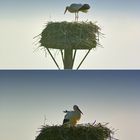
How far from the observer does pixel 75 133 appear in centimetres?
172

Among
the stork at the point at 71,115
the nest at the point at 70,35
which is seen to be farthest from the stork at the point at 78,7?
the stork at the point at 71,115

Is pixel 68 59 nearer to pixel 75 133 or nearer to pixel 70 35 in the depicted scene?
pixel 70 35

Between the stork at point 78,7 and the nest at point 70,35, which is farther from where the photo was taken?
the nest at point 70,35

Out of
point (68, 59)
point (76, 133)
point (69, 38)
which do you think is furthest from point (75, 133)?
point (69, 38)

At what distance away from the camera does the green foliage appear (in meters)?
1.71

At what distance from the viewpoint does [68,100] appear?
66.9 inches

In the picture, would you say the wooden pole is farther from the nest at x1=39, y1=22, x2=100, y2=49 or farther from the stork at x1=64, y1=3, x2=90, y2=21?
→ the stork at x1=64, y1=3, x2=90, y2=21

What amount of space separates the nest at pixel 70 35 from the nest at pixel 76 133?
44 centimetres

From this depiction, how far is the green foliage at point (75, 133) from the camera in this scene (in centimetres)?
171

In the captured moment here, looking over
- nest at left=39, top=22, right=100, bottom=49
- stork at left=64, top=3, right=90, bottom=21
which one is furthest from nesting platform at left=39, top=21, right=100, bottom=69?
stork at left=64, top=3, right=90, bottom=21

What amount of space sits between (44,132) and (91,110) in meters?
0.25

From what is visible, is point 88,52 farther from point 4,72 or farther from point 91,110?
point 4,72

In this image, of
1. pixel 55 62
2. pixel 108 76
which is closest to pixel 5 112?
pixel 55 62

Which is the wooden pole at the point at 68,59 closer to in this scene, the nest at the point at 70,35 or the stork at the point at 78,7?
the nest at the point at 70,35
